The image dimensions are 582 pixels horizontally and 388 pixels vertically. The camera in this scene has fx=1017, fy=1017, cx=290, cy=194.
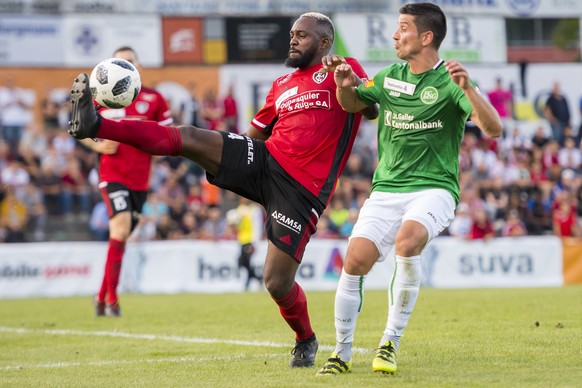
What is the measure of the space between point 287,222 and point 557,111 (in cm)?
2135

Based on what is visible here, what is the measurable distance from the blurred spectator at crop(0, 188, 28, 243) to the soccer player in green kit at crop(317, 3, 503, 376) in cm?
1423

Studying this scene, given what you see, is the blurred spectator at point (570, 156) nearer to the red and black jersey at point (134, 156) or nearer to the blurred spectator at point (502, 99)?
the blurred spectator at point (502, 99)

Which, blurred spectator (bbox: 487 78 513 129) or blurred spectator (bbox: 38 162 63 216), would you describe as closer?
blurred spectator (bbox: 38 162 63 216)

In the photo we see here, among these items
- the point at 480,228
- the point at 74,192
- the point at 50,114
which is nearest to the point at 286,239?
the point at 480,228

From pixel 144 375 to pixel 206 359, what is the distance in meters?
0.84

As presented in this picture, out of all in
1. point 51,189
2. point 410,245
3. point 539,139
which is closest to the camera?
point 410,245

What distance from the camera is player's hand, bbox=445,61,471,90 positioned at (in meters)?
5.96

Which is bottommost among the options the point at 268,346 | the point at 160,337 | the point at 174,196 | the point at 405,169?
the point at 174,196

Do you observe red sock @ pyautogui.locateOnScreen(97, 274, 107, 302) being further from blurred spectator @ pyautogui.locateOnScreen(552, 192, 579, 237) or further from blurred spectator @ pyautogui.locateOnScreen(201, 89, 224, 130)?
blurred spectator @ pyautogui.locateOnScreen(201, 89, 224, 130)

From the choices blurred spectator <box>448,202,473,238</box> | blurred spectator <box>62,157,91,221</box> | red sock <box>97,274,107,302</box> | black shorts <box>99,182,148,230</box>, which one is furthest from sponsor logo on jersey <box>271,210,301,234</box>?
blurred spectator <box>62,157,91,221</box>

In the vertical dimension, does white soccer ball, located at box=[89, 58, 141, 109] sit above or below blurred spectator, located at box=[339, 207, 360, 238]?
above

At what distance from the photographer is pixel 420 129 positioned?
655cm

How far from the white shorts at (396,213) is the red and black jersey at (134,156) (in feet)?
17.7

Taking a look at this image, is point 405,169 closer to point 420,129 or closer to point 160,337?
point 420,129
